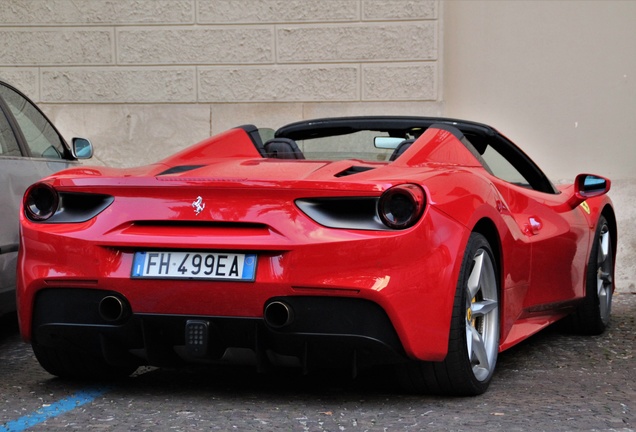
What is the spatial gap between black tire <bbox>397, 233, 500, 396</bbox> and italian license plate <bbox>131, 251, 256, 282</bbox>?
81cm

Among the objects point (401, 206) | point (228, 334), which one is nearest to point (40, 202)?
point (228, 334)

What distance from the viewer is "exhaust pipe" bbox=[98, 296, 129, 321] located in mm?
4195

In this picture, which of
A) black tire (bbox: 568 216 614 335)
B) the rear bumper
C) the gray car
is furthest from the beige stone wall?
the rear bumper

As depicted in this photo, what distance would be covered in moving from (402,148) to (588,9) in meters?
5.94

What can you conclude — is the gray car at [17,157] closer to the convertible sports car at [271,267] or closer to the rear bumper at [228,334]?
the convertible sports car at [271,267]

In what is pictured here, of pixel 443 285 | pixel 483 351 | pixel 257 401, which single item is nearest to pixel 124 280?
pixel 257 401

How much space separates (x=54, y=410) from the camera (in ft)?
14.1

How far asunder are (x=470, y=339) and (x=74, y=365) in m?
1.68

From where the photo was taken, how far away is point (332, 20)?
33.7ft

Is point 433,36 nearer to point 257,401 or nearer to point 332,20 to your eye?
point 332,20

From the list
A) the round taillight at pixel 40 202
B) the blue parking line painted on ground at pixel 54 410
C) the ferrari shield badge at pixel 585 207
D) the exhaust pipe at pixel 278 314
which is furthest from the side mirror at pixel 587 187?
the round taillight at pixel 40 202

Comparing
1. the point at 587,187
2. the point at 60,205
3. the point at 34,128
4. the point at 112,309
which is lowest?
the point at 112,309

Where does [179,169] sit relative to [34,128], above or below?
below

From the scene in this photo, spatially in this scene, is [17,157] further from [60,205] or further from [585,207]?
[585,207]
